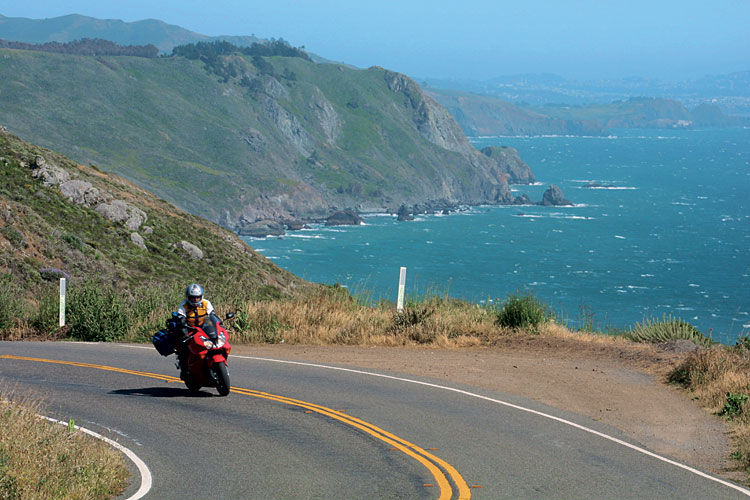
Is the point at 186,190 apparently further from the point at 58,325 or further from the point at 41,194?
the point at 58,325

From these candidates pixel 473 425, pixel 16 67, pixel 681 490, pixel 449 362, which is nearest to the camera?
pixel 681 490

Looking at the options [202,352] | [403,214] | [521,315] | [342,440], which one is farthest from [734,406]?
[403,214]

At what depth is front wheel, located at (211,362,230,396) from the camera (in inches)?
479

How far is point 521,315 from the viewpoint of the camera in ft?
60.2

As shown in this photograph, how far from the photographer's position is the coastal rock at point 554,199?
184625 millimetres

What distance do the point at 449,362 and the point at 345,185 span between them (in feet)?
595

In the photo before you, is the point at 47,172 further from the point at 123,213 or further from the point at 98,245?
the point at 98,245

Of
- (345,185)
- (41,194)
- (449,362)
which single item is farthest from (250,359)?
(345,185)

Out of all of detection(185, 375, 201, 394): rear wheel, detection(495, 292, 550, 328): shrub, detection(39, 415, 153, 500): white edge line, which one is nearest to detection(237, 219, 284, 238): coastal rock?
detection(495, 292, 550, 328): shrub

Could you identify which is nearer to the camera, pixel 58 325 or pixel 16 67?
pixel 58 325

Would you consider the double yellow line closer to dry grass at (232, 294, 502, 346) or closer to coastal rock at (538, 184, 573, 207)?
dry grass at (232, 294, 502, 346)

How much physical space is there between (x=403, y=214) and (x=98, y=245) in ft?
445

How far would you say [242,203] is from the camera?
16625cm

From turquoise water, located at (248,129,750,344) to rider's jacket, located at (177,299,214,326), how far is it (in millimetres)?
59884
